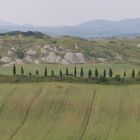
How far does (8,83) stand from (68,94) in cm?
2161

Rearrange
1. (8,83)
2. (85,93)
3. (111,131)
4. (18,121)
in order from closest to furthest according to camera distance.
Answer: (111,131) < (18,121) < (85,93) < (8,83)

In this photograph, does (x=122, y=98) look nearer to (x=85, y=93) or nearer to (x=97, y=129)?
(x=85, y=93)

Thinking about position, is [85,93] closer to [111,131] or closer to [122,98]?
[122,98]

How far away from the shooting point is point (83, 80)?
142 m

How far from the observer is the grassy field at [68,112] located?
342 feet

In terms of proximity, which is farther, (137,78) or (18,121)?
(137,78)

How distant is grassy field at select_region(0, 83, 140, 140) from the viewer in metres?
104

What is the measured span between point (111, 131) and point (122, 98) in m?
22.4

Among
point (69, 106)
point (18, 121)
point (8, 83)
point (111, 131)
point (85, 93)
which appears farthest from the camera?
point (8, 83)

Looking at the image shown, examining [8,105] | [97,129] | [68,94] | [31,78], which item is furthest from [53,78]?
[97,129]

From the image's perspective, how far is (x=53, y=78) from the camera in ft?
471

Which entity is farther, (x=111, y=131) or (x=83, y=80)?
(x=83, y=80)

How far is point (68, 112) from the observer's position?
385ft

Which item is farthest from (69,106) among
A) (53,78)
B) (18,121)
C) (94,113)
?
(53,78)
